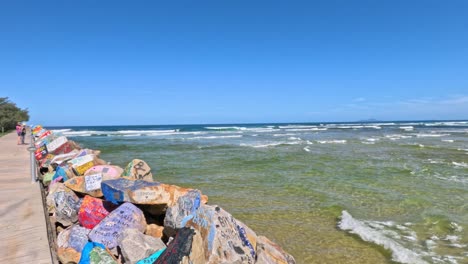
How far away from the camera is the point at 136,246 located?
161 inches

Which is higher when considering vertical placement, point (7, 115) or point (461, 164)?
point (7, 115)

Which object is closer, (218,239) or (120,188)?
(218,239)

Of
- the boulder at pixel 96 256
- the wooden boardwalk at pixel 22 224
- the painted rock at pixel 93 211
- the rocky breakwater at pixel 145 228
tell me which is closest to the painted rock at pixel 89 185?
the rocky breakwater at pixel 145 228

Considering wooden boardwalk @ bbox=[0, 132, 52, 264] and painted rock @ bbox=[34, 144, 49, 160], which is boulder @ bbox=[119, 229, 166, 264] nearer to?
wooden boardwalk @ bbox=[0, 132, 52, 264]

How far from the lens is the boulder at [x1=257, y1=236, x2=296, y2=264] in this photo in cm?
401

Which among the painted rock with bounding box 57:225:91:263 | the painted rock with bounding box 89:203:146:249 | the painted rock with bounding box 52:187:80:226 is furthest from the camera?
the painted rock with bounding box 52:187:80:226

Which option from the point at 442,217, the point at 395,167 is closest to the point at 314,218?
the point at 442,217

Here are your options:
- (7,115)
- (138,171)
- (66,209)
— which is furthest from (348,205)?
(7,115)

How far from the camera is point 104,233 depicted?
15.6 ft

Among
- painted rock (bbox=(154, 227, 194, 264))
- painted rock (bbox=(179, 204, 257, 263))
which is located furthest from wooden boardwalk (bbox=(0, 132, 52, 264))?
painted rock (bbox=(179, 204, 257, 263))

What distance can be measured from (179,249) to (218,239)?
538 mm

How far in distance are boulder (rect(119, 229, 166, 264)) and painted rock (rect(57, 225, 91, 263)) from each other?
0.86 metres

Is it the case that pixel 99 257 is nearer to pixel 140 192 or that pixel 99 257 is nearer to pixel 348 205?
pixel 140 192

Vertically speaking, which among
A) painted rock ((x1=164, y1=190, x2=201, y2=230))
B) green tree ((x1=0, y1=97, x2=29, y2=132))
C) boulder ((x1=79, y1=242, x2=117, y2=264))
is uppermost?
green tree ((x1=0, y1=97, x2=29, y2=132))
